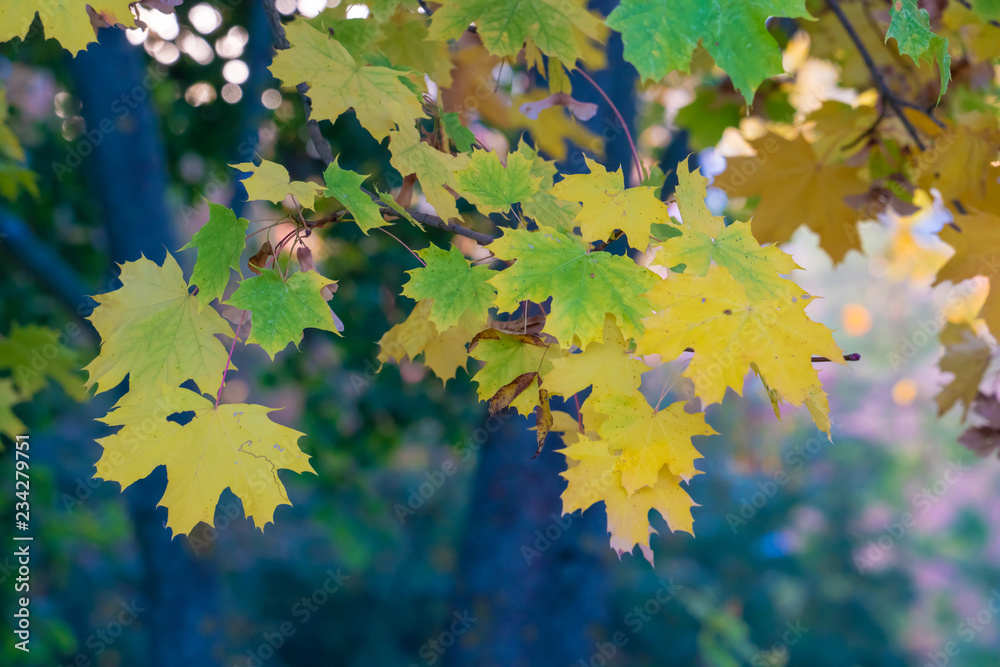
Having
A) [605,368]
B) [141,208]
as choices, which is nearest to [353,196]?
[605,368]

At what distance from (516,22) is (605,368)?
27.7 inches

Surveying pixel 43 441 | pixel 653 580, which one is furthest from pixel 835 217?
pixel 43 441

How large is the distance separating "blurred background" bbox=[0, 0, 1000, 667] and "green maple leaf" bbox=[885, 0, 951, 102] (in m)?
0.62

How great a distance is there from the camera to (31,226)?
3.67 meters

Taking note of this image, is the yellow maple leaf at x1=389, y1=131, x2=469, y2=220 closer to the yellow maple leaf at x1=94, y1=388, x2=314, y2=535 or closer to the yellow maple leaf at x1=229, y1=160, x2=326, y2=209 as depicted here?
the yellow maple leaf at x1=229, y1=160, x2=326, y2=209

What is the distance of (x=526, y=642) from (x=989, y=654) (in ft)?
19.2

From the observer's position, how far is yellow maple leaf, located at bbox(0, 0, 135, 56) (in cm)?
117

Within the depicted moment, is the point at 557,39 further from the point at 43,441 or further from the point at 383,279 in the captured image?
the point at 43,441

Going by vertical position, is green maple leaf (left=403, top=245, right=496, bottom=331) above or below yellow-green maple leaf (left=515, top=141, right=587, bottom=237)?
below

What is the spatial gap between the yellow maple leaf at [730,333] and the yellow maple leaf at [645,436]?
0.11 meters

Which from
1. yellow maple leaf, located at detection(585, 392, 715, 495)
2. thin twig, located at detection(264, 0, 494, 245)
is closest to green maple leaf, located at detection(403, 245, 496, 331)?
thin twig, located at detection(264, 0, 494, 245)

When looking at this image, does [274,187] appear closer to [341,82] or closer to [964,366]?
[341,82]

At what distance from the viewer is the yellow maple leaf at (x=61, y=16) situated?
1173mm

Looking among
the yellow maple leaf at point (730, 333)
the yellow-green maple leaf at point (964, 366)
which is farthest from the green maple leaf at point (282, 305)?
the yellow-green maple leaf at point (964, 366)
